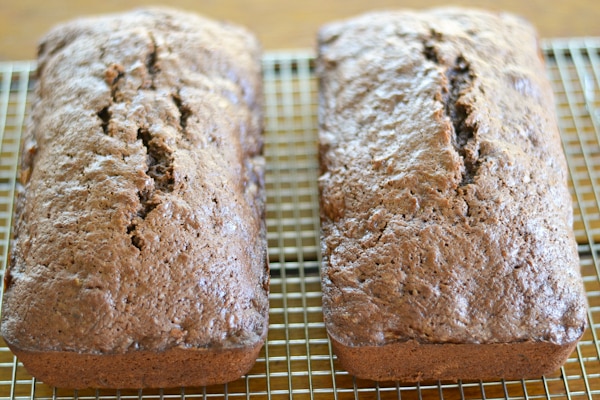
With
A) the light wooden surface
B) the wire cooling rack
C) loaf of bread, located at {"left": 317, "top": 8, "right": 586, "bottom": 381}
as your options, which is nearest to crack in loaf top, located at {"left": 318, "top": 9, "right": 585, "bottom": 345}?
loaf of bread, located at {"left": 317, "top": 8, "right": 586, "bottom": 381}

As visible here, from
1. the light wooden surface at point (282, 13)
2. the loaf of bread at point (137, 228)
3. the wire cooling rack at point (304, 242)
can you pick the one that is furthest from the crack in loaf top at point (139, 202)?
the light wooden surface at point (282, 13)

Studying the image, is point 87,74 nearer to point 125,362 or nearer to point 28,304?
point 28,304

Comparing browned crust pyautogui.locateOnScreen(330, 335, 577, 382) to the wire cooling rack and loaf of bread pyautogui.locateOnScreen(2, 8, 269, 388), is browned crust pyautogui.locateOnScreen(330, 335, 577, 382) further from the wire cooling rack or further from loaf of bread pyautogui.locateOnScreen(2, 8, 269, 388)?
loaf of bread pyautogui.locateOnScreen(2, 8, 269, 388)

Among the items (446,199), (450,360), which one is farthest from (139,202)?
(450,360)

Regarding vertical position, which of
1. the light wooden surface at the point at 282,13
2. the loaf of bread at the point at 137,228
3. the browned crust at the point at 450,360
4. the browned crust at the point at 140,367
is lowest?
the browned crust at the point at 140,367

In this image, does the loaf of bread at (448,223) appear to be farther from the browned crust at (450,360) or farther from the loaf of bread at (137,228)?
the loaf of bread at (137,228)

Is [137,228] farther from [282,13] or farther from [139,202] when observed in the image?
[282,13]

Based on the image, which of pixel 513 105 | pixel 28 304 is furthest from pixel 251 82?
pixel 28 304
